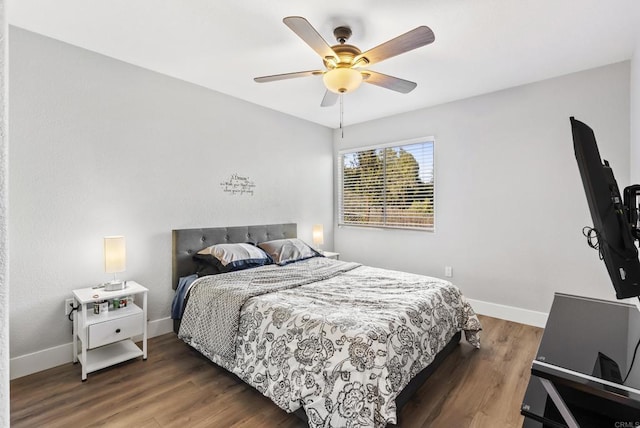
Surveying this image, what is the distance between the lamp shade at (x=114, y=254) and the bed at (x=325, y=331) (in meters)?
0.60

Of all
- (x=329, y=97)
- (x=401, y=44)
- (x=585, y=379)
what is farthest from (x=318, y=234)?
(x=585, y=379)

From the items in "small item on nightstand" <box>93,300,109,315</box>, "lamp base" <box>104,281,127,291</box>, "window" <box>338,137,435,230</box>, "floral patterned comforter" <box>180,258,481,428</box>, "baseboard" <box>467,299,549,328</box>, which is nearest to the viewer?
"floral patterned comforter" <box>180,258,481,428</box>

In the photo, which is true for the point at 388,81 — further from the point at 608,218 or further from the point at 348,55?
the point at 608,218

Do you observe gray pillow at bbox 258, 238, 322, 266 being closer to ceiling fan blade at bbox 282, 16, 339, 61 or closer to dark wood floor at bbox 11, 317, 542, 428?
dark wood floor at bbox 11, 317, 542, 428

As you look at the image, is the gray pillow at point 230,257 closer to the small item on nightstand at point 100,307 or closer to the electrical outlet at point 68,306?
the small item on nightstand at point 100,307

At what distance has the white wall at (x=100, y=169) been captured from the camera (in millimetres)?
2355

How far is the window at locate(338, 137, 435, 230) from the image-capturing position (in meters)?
4.13

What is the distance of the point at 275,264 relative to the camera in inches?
135

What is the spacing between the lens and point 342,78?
2207 millimetres

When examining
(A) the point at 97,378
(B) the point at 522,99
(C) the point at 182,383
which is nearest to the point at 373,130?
(B) the point at 522,99

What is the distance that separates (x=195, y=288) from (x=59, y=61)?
218cm

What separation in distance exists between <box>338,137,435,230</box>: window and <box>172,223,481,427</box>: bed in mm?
1473

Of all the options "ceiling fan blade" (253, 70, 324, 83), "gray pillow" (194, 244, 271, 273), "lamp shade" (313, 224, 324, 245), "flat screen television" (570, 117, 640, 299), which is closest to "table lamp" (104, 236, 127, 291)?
"gray pillow" (194, 244, 271, 273)

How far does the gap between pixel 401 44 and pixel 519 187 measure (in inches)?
92.8
